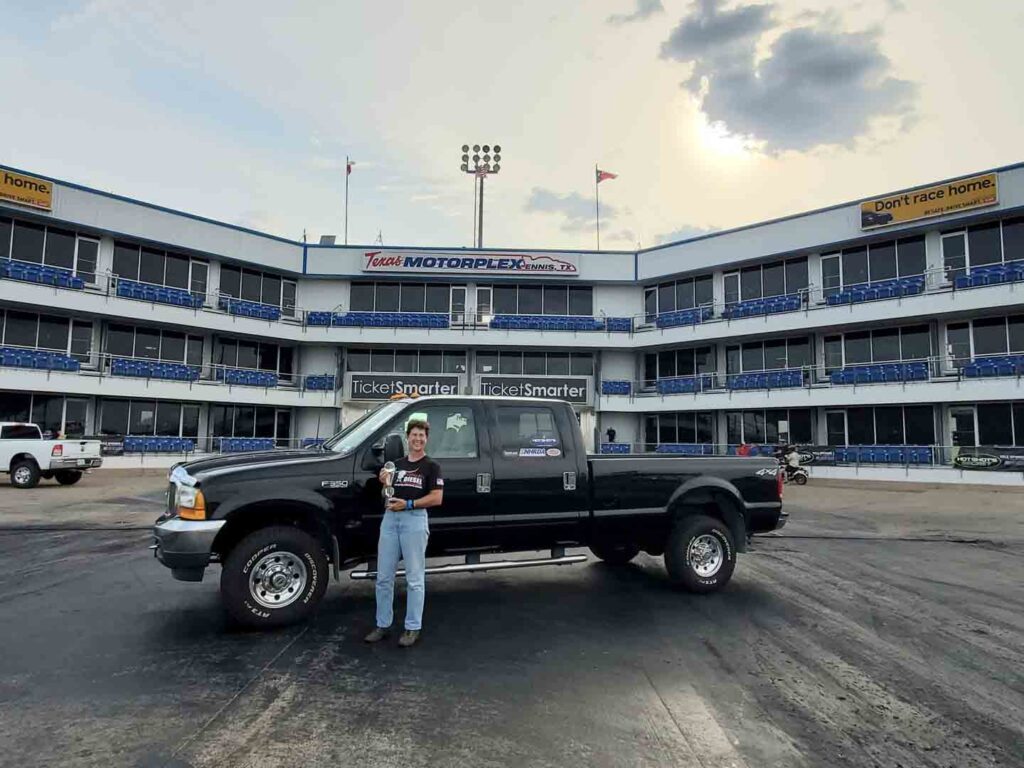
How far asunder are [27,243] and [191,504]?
2875cm

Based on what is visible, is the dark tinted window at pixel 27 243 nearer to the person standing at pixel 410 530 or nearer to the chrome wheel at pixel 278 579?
the chrome wheel at pixel 278 579

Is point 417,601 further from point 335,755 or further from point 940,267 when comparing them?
point 940,267

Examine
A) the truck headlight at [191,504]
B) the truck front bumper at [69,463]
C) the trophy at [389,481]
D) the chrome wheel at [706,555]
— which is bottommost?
the chrome wheel at [706,555]

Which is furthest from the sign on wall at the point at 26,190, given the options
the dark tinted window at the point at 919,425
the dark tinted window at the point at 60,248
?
the dark tinted window at the point at 919,425

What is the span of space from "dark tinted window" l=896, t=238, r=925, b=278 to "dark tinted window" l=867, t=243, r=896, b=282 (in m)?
0.26

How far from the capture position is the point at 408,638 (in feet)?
16.0

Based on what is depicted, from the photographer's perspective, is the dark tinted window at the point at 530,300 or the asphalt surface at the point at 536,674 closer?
the asphalt surface at the point at 536,674

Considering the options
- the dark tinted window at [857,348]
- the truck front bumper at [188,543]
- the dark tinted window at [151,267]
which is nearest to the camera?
the truck front bumper at [188,543]

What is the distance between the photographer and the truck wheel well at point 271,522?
17.7ft

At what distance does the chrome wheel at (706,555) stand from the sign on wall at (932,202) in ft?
84.2

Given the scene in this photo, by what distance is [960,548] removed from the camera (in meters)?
9.94

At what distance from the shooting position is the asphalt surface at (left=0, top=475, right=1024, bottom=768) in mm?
3334

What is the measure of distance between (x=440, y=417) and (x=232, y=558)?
7.50 feet

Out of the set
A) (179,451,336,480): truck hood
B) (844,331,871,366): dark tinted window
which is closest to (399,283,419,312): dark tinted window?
(844,331,871,366): dark tinted window
